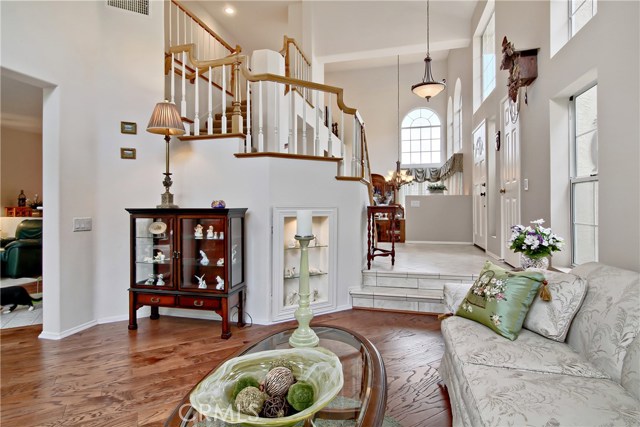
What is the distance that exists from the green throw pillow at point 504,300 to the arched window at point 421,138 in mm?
8206

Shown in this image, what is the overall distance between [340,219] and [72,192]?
2.69m

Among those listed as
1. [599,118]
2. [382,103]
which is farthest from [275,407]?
[382,103]

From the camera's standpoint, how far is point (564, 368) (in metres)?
1.39

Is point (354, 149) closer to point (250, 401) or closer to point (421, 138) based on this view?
point (250, 401)

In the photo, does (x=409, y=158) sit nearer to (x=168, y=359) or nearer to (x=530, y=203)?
(x=530, y=203)

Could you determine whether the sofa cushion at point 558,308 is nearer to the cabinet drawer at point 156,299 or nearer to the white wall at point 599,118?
the white wall at point 599,118

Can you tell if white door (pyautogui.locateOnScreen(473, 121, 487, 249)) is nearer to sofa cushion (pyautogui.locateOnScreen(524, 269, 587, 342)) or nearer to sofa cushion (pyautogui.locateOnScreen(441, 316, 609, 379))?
sofa cushion (pyautogui.locateOnScreen(524, 269, 587, 342))

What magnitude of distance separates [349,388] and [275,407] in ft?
Answer: 1.32

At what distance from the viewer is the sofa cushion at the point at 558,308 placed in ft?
A: 5.48

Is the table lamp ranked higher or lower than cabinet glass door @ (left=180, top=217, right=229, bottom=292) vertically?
higher

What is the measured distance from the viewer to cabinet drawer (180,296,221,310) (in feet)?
9.50

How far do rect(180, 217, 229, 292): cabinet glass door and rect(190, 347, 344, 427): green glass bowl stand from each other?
1801 mm

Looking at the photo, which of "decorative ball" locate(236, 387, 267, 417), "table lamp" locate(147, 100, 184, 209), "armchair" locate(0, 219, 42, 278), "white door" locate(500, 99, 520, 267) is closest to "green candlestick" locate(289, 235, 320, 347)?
"decorative ball" locate(236, 387, 267, 417)

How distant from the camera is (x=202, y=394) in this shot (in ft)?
3.39
